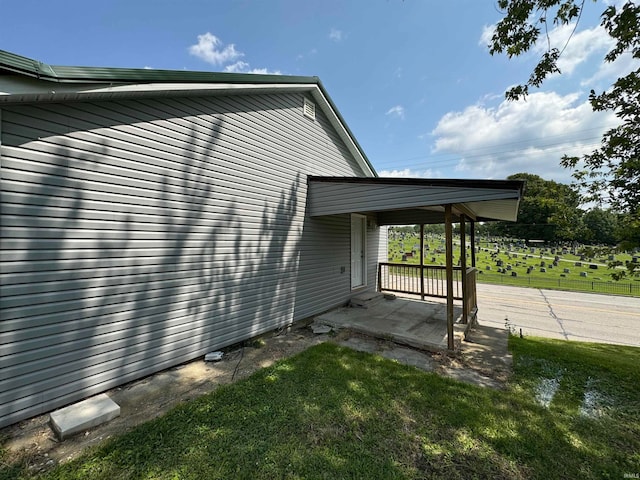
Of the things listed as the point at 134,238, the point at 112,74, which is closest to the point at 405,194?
the point at 134,238

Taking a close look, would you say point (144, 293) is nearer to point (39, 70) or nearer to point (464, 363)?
point (39, 70)

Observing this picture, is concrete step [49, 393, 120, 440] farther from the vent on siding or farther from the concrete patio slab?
the vent on siding

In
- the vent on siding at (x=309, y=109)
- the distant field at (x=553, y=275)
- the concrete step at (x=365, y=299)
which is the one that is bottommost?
the distant field at (x=553, y=275)

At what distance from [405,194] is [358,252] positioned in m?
4.06

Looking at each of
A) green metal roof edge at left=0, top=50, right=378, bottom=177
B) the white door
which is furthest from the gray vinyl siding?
the white door

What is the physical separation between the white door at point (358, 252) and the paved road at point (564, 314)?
441 centimetres

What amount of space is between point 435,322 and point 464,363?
63.1 inches

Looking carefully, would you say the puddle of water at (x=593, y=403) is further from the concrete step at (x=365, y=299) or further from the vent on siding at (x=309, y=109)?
the vent on siding at (x=309, y=109)

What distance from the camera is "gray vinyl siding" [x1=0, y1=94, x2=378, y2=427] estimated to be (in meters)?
2.73

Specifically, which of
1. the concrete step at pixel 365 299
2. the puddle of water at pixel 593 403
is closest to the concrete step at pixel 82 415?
the puddle of water at pixel 593 403

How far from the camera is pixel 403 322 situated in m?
6.13

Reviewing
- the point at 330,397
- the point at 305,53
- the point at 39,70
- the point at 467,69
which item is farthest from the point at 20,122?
the point at 467,69

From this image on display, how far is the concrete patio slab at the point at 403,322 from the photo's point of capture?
205 inches

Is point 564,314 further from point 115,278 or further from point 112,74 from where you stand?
point 112,74
